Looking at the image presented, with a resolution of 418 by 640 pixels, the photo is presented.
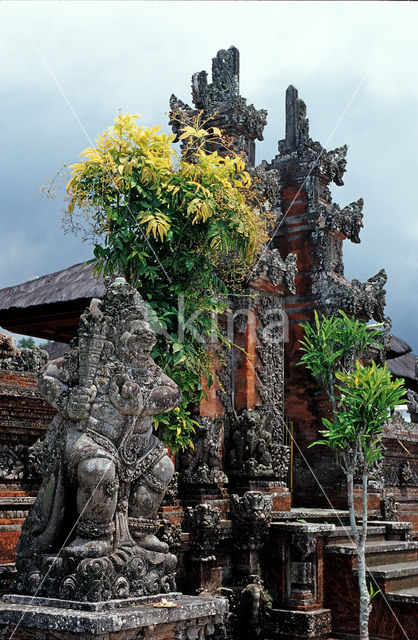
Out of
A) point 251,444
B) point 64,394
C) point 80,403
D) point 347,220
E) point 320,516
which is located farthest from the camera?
point 347,220

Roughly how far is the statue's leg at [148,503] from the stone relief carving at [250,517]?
3.00 m

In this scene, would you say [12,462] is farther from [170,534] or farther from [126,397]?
[126,397]

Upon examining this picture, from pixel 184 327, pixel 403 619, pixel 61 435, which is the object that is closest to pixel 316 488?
A: pixel 403 619

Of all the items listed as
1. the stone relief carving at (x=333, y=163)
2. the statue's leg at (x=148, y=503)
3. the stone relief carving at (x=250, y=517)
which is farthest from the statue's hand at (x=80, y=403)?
the stone relief carving at (x=333, y=163)

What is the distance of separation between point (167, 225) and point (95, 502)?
101 inches

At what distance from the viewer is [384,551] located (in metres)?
8.69

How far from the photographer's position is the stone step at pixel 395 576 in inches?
311

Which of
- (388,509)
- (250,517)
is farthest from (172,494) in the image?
(388,509)


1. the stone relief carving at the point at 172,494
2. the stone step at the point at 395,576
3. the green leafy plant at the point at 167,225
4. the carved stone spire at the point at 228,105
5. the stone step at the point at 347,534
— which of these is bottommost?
the stone step at the point at 395,576

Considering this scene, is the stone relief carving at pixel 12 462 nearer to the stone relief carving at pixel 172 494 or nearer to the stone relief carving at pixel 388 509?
the stone relief carving at pixel 172 494

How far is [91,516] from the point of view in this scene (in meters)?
4.50

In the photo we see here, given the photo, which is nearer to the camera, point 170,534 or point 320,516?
point 170,534

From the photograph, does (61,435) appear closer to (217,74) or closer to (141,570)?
(141,570)

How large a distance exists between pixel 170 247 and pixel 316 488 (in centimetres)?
539
